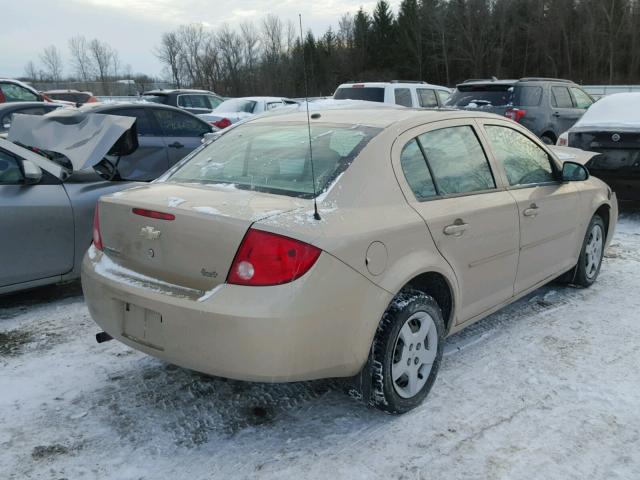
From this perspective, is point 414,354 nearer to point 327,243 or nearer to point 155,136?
point 327,243

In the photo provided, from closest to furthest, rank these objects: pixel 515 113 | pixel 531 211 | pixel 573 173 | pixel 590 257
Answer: pixel 531 211 < pixel 573 173 < pixel 590 257 < pixel 515 113

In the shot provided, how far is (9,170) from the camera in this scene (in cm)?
450

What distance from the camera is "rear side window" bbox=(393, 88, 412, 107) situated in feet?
37.2

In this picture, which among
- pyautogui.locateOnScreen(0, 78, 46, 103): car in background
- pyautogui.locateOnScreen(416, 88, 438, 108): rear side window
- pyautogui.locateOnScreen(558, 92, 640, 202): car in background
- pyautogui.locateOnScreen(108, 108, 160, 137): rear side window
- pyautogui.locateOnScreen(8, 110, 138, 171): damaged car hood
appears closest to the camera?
pyautogui.locateOnScreen(8, 110, 138, 171): damaged car hood

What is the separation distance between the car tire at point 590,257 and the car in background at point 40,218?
158 inches

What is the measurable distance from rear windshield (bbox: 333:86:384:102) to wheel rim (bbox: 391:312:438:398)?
8.54 meters

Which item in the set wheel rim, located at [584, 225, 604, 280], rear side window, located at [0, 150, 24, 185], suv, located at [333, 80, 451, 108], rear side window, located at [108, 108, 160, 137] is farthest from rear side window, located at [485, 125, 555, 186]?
suv, located at [333, 80, 451, 108]

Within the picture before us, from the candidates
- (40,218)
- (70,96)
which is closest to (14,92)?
(70,96)

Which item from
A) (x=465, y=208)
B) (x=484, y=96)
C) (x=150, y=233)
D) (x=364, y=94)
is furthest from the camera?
(x=364, y=94)

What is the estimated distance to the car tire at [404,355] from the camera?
277 cm

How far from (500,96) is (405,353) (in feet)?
30.4

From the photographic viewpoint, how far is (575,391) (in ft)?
10.5

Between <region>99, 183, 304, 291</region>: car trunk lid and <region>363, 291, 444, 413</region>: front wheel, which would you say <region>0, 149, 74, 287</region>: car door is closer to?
<region>99, 183, 304, 291</region>: car trunk lid

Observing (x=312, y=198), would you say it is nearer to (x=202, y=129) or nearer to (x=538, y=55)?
(x=202, y=129)
